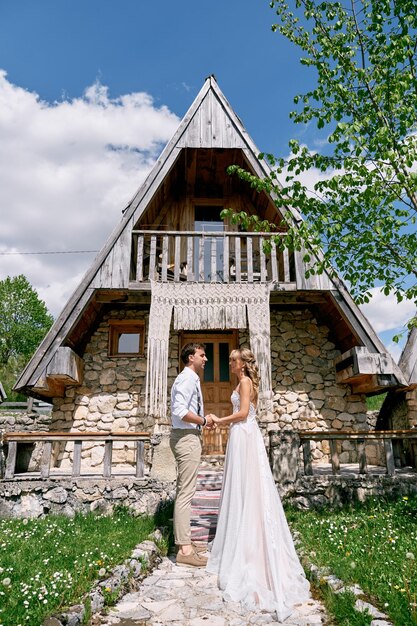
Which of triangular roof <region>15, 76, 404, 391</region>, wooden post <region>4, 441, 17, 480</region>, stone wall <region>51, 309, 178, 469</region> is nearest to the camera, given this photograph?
wooden post <region>4, 441, 17, 480</region>

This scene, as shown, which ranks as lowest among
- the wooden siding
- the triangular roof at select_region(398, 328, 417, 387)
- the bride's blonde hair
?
the bride's blonde hair

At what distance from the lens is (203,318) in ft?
28.0

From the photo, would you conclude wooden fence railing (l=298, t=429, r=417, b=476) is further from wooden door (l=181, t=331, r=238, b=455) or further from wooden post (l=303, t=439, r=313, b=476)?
wooden door (l=181, t=331, r=238, b=455)

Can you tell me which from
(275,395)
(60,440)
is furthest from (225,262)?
(60,440)

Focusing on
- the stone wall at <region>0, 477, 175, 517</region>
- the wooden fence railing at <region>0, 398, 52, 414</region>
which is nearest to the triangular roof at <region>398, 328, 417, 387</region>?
the stone wall at <region>0, 477, 175, 517</region>

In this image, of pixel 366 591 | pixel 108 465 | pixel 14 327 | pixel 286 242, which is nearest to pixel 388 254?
pixel 286 242

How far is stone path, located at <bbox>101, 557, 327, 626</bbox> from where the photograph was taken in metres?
2.99

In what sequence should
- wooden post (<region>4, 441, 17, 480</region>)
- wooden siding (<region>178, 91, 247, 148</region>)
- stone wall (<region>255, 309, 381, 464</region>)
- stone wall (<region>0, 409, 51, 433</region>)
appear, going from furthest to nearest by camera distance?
1. stone wall (<region>0, 409, 51, 433</region>)
2. wooden siding (<region>178, 91, 247, 148</region>)
3. stone wall (<region>255, 309, 381, 464</region>)
4. wooden post (<region>4, 441, 17, 480</region>)

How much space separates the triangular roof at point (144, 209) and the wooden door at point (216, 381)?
7.71ft

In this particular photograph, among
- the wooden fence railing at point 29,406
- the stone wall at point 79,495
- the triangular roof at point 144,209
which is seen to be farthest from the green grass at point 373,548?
the wooden fence railing at point 29,406

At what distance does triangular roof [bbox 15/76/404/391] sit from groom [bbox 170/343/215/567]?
14.3ft

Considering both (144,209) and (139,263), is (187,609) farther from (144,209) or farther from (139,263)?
(144,209)

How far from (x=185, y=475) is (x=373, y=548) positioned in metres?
1.91

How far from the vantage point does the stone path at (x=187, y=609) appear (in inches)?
118
